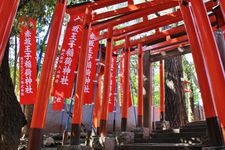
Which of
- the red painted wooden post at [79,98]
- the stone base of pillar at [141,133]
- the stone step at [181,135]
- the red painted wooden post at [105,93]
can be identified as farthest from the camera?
the stone base of pillar at [141,133]

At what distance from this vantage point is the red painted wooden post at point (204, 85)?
427cm

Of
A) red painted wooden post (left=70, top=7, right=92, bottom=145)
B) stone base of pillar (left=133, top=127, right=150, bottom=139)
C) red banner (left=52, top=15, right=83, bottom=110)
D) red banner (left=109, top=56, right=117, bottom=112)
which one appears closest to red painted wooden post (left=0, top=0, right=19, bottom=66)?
red painted wooden post (left=70, top=7, right=92, bottom=145)

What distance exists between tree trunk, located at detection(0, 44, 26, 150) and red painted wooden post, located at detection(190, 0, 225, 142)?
3.11 m

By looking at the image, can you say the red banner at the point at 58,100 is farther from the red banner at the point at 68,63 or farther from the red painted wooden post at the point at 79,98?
the red painted wooden post at the point at 79,98

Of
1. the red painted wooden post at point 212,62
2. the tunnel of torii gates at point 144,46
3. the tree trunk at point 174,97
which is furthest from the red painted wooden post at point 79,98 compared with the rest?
the tree trunk at point 174,97

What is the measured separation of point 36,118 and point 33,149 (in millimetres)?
521

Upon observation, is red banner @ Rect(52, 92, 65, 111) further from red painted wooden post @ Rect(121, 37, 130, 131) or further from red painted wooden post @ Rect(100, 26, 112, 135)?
red painted wooden post @ Rect(121, 37, 130, 131)

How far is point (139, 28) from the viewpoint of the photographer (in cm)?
913

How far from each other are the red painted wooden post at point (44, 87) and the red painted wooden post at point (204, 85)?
2375 millimetres

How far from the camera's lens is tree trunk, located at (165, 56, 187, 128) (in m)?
10.9

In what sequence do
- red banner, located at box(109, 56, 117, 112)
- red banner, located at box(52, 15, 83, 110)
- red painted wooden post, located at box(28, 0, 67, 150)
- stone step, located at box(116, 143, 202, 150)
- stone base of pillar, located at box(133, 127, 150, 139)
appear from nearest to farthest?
red painted wooden post, located at box(28, 0, 67, 150) → stone step, located at box(116, 143, 202, 150) → stone base of pillar, located at box(133, 127, 150, 139) → red banner, located at box(52, 15, 83, 110) → red banner, located at box(109, 56, 117, 112)

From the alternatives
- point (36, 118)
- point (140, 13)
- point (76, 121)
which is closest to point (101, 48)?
point (140, 13)

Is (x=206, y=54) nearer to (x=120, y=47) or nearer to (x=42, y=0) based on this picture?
(x=42, y=0)

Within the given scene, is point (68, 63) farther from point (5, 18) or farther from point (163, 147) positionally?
point (5, 18)
